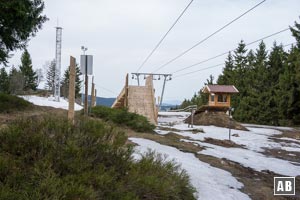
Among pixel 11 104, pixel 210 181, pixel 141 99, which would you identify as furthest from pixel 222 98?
pixel 210 181

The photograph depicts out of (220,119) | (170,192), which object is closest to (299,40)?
(220,119)

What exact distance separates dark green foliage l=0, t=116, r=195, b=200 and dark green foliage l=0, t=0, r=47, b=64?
270 inches

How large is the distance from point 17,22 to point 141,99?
11.7 m

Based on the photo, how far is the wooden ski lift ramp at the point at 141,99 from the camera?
65.6 feet

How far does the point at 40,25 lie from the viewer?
42.2 feet

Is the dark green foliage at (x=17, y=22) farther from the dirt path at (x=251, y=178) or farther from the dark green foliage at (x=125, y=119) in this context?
the dirt path at (x=251, y=178)

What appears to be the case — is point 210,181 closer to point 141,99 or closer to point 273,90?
point 141,99

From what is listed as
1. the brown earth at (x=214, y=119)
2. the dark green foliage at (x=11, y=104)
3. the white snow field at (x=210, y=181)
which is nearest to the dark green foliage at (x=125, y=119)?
the dark green foliage at (x=11, y=104)

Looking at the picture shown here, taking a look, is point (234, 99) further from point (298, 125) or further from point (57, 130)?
point (57, 130)

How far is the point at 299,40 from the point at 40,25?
94.0ft

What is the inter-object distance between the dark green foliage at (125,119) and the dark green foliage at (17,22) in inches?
153

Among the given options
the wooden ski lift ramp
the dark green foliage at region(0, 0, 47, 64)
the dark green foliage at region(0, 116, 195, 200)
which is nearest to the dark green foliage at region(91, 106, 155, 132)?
the dark green foliage at region(0, 0, 47, 64)

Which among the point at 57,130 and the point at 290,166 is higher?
the point at 57,130

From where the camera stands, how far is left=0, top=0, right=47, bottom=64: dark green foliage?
10.1 metres
